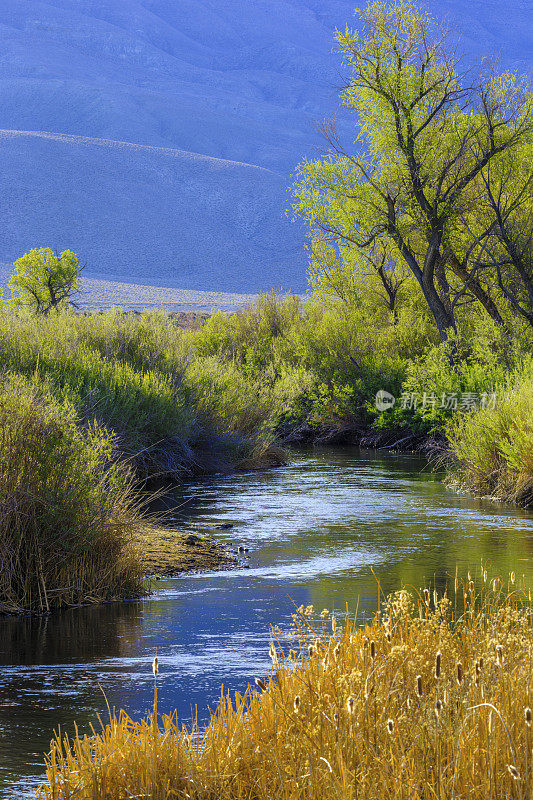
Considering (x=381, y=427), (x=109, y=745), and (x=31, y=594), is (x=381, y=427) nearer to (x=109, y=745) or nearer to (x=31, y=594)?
(x=31, y=594)

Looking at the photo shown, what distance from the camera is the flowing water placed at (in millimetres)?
7758

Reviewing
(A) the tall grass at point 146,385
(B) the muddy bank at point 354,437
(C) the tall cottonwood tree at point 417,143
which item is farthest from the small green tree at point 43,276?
(A) the tall grass at point 146,385

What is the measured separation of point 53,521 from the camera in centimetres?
1086

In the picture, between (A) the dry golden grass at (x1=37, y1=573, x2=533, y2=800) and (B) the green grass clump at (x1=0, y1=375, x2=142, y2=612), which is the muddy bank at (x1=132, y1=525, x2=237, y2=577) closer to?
(B) the green grass clump at (x1=0, y1=375, x2=142, y2=612)

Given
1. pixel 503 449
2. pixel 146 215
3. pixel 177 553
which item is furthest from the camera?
pixel 146 215

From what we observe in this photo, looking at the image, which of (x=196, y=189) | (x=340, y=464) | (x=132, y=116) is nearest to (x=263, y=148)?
(x=132, y=116)

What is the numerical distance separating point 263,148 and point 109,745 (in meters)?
198

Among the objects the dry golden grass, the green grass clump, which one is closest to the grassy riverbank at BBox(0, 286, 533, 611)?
the green grass clump

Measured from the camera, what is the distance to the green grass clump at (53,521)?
34.9 feet
